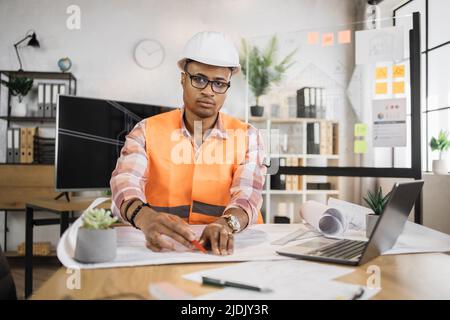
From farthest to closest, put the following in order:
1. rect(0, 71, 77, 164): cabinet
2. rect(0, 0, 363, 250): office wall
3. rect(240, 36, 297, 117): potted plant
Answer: rect(0, 0, 363, 250): office wall, rect(0, 71, 77, 164): cabinet, rect(240, 36, 297, 117): potted plant

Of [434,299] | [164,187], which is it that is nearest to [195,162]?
[164,187]

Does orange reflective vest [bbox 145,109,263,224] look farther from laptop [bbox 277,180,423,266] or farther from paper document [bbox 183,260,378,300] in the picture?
paper document [bbox 183,260,378,300]

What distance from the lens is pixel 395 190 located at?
2.61ft

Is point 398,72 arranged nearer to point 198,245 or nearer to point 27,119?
point 198,245

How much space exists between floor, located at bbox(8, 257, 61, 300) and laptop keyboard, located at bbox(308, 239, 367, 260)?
9.05ft

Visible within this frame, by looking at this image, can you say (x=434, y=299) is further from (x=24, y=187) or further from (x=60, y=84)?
(x=60, y=84)

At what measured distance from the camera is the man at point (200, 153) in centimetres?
139

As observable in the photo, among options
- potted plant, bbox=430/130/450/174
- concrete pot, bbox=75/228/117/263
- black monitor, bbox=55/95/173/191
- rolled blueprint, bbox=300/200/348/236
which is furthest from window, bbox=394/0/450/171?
concrete pot, bbox=75/228/117/263

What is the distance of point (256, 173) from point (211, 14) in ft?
10.6

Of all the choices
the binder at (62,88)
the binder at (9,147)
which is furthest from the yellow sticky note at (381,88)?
the binder at (9,147)

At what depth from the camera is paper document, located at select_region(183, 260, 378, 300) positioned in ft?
2.12

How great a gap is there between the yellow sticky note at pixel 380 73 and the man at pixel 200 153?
3.77 ft

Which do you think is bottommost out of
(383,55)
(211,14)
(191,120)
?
(191,120)

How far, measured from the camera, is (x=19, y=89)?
12.8 ft
